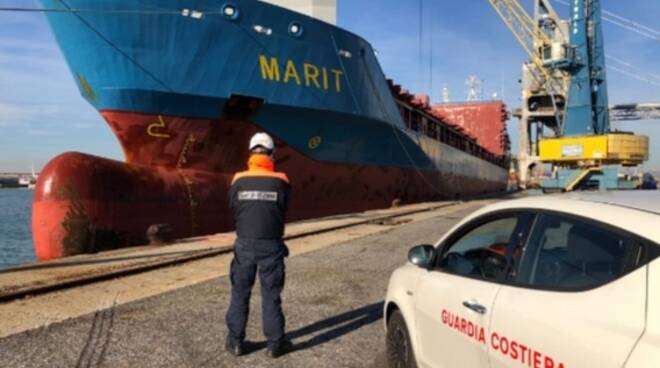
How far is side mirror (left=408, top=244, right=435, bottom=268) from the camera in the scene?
12.2ft

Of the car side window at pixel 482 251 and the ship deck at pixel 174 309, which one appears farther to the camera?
the ship deck at pixel 174 309

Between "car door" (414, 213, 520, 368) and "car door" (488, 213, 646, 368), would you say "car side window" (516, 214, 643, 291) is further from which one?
"car door" (414, 213, 520, 368)

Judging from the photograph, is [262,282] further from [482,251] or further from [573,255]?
[573,255]

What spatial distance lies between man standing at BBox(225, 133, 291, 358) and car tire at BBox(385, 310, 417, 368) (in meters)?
0.88

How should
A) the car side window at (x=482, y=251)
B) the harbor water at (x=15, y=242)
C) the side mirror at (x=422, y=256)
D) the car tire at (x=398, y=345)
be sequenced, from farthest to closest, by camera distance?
the harbor water at (x=15, y=242), the car tire at (x=398, y=345), the side mirror at (x=422, y=256), the car side window at (x=482, y=251)

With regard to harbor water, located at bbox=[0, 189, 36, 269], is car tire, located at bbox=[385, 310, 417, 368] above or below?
above

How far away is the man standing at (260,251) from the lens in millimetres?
4504

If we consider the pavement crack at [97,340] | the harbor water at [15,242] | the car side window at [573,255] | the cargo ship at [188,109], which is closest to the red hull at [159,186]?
the cargo ship at [188,109]

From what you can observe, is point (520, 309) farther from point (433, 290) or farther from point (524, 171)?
point (524, 171)

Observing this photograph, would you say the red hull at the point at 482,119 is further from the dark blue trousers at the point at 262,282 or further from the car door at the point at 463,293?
the car door at the point at 463,293

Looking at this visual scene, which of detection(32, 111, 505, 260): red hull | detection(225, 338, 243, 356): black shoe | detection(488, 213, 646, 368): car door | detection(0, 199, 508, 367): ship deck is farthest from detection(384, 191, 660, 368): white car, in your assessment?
detection(32, 111, 505, 260): red hull

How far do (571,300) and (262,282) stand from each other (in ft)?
8.57

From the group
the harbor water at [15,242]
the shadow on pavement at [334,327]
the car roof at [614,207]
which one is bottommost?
the harbor water at [15,242]

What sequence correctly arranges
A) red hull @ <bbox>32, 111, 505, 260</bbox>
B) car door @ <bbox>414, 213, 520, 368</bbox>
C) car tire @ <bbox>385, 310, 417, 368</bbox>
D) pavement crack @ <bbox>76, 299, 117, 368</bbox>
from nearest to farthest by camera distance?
car door @ <bbox>414, 213, 520, 368</bbox> → car tire @ <bbox>385, 310, 417, 368</bbox> → pavement crack @ <bbox>76, 299, 117, 368</bbox> → red hull @ <bbox>32, 111, 505, 260</bbox>
